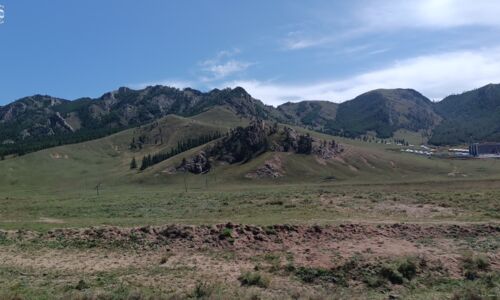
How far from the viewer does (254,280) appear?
944 inches

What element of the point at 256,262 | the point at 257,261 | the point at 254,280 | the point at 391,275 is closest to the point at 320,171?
the point at 257,261

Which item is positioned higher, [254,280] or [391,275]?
[254,280]

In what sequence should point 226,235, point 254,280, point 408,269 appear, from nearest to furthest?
point 254,280, point 408,269, point 226,235

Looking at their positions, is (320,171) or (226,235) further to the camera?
(320,171)

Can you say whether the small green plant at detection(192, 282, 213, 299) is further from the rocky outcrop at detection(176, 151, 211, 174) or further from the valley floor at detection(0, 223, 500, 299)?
the rocky outcrop at detection(176, 151, 211, 174)

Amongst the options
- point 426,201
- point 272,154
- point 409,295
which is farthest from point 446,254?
point 272,154

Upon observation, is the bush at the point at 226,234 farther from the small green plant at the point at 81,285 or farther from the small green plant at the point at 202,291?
the small green plant at the point at 81,285

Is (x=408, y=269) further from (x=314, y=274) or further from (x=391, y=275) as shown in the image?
(x=314, y=274)

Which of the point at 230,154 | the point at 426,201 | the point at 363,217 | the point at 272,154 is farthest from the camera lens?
the point at 230,154

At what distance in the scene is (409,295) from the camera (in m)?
22.2

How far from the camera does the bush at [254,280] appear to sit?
23.6 m

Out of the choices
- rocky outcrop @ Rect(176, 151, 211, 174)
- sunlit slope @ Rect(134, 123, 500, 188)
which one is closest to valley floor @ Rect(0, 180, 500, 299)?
sunlit slope @ Rect(134, 123, 500, 188)

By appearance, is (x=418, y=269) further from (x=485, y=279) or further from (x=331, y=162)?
(x=331, y=162)

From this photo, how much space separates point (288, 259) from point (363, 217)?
1752 cm
